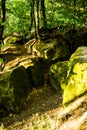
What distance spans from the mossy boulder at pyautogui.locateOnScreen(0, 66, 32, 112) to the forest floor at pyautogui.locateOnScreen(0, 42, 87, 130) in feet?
1.26

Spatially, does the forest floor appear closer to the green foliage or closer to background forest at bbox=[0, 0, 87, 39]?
background forest at bbox=[0, 0, 87, 39]

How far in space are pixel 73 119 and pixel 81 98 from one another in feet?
4.32

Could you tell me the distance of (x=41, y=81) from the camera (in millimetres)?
17656

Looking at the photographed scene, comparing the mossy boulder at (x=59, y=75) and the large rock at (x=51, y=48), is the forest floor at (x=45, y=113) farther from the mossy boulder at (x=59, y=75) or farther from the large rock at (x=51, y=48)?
the large rock at (x=51, y=48)

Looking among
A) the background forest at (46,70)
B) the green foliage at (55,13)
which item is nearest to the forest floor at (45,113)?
the background forest at (46,70)

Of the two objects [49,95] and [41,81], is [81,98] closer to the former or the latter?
[49,95]

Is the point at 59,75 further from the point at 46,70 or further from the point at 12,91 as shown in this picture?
the point at 46,70

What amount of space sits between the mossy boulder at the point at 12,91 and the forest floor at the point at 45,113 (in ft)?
1.26

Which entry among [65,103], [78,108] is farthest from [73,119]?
[65,103]

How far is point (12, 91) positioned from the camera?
1455cm

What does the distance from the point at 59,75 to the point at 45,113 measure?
140 inches

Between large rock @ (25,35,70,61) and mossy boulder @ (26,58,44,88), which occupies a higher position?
large rock @ (25,35,70,61)

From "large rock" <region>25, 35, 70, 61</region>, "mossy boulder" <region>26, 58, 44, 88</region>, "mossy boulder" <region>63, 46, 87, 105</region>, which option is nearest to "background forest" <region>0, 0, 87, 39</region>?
"large rock" <region>25, 35, 70, 61</region>

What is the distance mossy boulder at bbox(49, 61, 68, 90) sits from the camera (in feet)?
50.9
